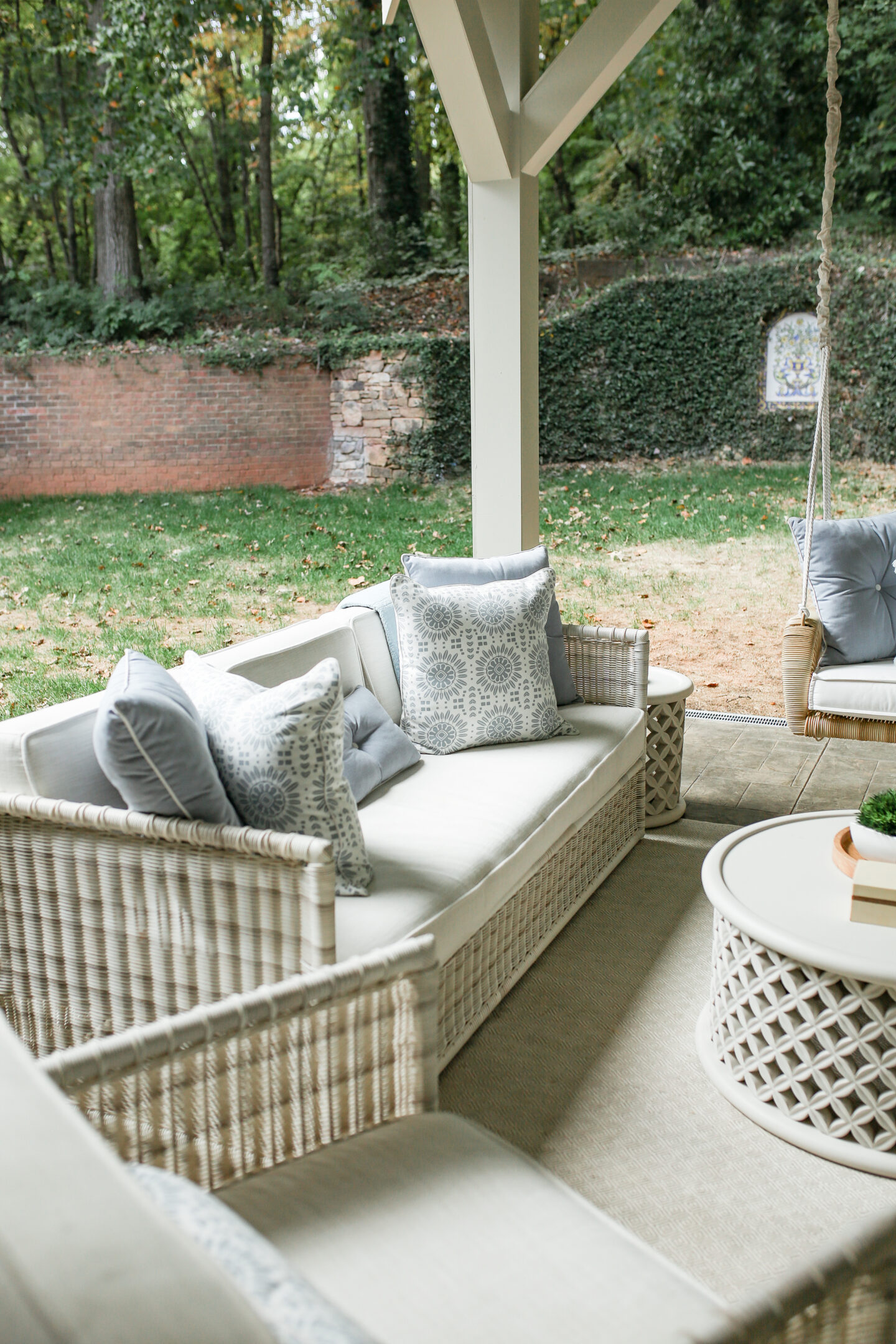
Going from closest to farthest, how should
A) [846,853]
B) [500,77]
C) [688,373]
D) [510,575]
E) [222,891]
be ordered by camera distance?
[222,891], [846,853], [510,575], [500,77], [688,373]

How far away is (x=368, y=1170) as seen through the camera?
3.69 ft

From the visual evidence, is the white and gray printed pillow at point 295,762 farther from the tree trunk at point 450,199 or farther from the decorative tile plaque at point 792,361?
the tree trunk at point 450,199

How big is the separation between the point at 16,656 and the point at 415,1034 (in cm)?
452

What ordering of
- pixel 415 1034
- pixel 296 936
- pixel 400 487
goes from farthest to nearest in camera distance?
pixel 400 487, pixel 296 936, pixel 415 1034

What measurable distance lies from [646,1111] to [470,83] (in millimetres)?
2545

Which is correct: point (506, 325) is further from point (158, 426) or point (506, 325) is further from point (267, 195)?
point (267, 195)

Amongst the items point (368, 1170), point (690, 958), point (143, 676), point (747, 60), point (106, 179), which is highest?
point (747, 60)

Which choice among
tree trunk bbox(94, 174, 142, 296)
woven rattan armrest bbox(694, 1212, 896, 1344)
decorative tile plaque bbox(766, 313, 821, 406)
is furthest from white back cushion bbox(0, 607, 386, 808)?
decorative tile plaque bbox(766, 313, 821, 406)

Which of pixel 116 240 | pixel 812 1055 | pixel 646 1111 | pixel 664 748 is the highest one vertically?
pixel 116 240

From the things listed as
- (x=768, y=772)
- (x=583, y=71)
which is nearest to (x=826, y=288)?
(x=583, y=71)

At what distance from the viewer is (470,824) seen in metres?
2.17

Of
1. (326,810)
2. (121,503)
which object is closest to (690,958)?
(326,810)

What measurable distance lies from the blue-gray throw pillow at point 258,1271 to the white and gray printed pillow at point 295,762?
90cm

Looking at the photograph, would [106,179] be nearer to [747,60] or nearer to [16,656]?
[16,656]
